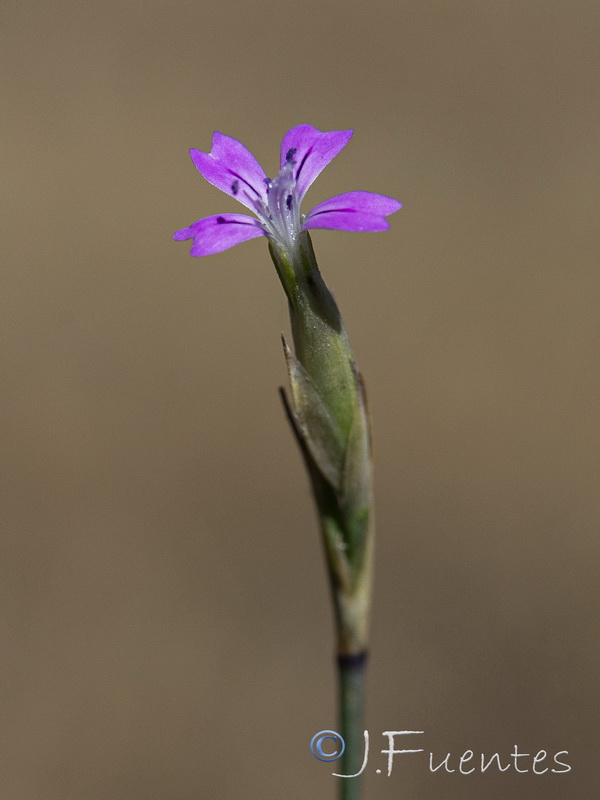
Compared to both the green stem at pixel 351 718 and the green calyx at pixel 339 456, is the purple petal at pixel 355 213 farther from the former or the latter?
the green stem at pixel 351 718

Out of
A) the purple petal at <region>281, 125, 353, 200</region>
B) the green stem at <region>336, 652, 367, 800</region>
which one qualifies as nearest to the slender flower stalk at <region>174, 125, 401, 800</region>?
the green stem at <region>336, 652, 367, 800</region>

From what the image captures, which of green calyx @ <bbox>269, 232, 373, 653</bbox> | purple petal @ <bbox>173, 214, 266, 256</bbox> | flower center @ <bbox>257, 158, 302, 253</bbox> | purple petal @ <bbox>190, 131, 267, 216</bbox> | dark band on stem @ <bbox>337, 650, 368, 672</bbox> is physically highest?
purple petal @ <bbox>190, 131, 267, 216</bbox>

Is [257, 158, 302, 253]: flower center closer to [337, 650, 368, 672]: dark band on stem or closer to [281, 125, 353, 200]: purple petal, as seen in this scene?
[281, 125, 353, 200]: purple petal

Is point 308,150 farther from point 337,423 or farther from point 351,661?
point 351,661

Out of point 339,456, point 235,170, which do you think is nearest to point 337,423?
point 339,456

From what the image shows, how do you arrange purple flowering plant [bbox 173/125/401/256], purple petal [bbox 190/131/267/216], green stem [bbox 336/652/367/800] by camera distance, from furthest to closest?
1. purple petal [bbox 190/131/267/216]
2. purple flowering plant [bbox 173/125/401/256]
3. green stem [bbox 336/652/367/800]

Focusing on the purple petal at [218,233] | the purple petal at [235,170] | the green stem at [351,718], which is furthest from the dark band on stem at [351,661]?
the purple petal at [235,170]

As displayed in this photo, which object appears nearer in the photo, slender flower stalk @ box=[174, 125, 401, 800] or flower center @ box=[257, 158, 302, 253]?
slender flower stalk @ box=[174, 125, 401, 800]
